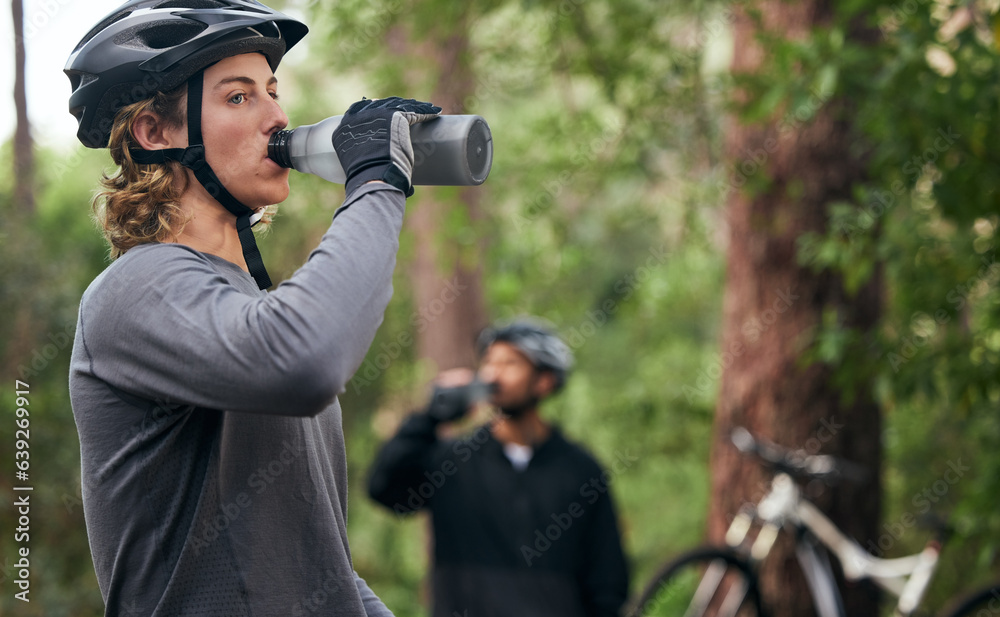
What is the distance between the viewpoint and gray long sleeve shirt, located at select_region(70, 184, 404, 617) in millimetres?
1132

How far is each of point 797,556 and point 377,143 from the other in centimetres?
432

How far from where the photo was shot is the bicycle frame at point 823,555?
455cm

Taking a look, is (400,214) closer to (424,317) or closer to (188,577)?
(188,577)

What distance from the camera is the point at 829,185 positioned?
15.7 feet

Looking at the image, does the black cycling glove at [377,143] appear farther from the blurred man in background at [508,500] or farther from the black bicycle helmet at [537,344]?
the black bicycle helmet at [537,344]

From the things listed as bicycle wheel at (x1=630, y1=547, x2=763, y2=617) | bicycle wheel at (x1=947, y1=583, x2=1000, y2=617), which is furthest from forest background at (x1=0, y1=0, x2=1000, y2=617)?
bicycle wheel at (x1=630, y1=547, x2=763, y2=617)

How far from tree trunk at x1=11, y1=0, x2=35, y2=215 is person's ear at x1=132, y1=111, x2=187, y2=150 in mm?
5410

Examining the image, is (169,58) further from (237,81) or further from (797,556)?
(797,556)

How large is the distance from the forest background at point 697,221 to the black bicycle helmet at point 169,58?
2.38 metres

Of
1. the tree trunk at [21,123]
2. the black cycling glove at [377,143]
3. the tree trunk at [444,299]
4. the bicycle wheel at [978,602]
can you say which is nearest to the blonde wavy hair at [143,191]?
the black cycling glove at [377,143]

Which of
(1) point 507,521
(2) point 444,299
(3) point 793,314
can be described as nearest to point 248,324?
(1) point 507,521

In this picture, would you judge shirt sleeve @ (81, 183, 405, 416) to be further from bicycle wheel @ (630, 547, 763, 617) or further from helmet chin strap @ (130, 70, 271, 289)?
bicycle wheel @ (630, 547, 763, 617)

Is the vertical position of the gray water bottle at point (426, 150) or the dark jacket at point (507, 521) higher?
the gray water bottle at point (426, 150)

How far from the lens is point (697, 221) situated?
5.94 m
